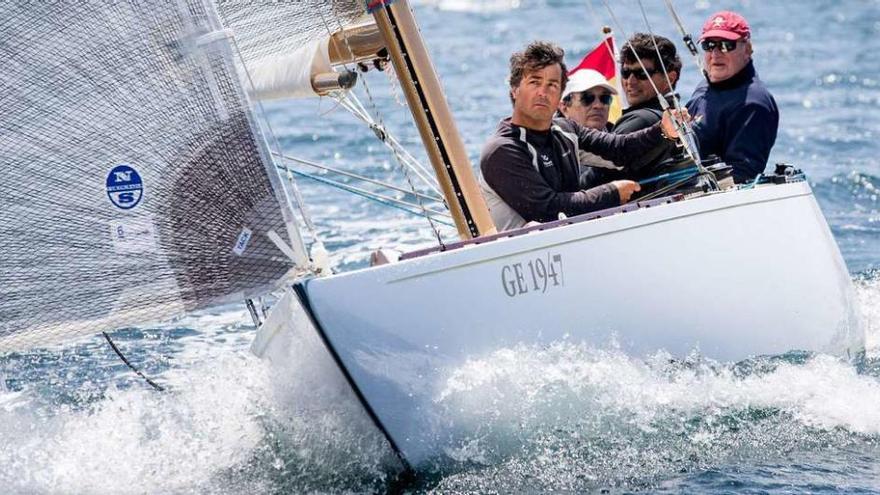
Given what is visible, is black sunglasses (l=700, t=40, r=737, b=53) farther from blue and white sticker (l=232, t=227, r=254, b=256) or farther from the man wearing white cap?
blue and white sticker (l=232, t=227, r=254, b=256)

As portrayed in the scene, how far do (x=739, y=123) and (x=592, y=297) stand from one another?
61.9 inches

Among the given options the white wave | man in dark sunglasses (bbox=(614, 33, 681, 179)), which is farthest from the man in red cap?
the white wave

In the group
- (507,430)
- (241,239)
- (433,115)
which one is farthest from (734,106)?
(241,239)

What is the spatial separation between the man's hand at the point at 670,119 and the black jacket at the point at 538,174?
36 cm

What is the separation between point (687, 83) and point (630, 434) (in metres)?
10.4

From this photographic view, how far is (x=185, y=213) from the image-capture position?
4258 millimetres

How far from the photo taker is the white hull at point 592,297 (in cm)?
422

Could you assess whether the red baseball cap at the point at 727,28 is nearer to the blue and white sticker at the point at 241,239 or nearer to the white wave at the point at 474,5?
the blue and white sticker at the point at 241,239

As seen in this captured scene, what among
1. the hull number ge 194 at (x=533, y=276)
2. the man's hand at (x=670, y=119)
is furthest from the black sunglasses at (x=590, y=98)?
the hull number ge 194 at (x=533, y=276)

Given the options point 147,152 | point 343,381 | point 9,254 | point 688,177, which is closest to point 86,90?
point 147,152

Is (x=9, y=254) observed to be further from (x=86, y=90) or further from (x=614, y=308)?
(x=614, y=308)

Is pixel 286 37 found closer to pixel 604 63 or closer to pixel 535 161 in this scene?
pixel 535 161

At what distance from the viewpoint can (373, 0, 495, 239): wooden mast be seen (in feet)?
16.3

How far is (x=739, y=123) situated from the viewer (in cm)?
579
